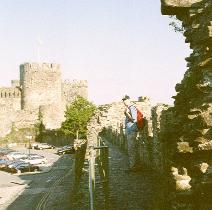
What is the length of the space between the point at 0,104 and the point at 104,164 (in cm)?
6147

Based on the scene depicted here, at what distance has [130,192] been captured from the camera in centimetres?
924

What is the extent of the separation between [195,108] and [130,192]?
12.4 ft

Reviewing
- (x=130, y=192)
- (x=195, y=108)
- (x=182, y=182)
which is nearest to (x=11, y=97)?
(x=130, y=192)

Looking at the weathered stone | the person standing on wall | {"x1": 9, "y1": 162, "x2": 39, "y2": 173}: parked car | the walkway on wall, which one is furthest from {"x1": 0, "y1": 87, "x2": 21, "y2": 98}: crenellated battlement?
the weathered stone

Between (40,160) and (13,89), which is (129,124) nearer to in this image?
(40,160)

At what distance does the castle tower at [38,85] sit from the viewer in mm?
74688

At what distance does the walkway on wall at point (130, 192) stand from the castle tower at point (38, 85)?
6301 cm

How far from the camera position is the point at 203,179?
5.17 m

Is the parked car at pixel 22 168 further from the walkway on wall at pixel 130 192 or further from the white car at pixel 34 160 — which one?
the walkway on wall at pixel 130 192

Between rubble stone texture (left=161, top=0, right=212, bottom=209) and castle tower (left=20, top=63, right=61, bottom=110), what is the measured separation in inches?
2678

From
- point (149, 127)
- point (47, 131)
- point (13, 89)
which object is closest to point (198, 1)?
point (149, 127)

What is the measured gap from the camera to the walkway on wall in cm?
800

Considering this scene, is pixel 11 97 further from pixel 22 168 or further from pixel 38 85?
pixel 22 168

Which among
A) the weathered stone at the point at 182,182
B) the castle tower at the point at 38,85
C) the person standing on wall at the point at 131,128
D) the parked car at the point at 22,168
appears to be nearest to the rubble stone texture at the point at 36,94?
the castle tower at the point at 38,85
